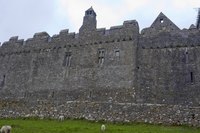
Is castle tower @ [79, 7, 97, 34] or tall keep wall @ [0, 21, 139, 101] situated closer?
tall keep wall @ [0, 21, 139, 101]

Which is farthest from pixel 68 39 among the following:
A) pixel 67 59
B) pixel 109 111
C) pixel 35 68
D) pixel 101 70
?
pixel 109 111

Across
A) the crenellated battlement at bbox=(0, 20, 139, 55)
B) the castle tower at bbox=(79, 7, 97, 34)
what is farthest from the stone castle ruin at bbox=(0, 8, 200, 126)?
the crenellated battlement at bbox=(0, 20, 139, 55)

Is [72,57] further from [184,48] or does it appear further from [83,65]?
[184,48]

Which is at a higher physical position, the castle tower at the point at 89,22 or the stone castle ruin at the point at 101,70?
the castle tower at the point at 89,22

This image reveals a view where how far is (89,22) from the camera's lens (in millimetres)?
45375

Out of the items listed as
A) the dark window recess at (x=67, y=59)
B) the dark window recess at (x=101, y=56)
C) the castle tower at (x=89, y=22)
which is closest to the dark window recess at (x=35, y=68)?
the dark window recess at (x=67, y=59)

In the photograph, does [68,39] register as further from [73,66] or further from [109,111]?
[109,111]

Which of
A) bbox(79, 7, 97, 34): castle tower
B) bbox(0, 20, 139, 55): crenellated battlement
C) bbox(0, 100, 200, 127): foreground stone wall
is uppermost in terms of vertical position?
bbox(79, 7, 97, 34): castle tower

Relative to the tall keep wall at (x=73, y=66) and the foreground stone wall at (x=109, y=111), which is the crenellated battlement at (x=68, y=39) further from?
the foreground stone wall at (x=109, y=111)

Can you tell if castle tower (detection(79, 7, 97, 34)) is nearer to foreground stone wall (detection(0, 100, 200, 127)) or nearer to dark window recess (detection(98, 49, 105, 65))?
dark window recess (detection(98, 49, 105, 65))

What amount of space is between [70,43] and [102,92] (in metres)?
8.14

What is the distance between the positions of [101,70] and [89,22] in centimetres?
676

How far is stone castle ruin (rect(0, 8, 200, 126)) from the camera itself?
118 feet

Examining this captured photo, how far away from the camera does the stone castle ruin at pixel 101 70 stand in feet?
118
